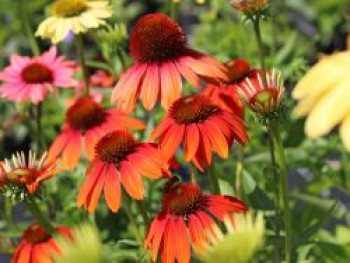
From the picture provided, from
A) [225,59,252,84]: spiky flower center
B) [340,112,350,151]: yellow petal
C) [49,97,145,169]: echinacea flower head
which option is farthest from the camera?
[49,97,145,169]: echinacea flower head

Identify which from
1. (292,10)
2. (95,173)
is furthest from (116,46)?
(292,10)

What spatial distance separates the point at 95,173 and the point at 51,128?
2.39 feet

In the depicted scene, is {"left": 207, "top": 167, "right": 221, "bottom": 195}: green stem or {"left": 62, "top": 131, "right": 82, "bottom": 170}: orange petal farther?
{"left": 62, "top": 131, "right": 82, "bottom": 170}: orange petal

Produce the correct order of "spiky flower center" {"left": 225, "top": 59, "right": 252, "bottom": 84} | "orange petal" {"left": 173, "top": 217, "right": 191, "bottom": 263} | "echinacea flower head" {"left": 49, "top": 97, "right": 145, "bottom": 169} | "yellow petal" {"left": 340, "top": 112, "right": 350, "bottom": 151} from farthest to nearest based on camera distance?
"echinacea flower head" {"left": 49, "top": 97, "right": 145, "bottom": 169}, "spiky flower center" {"left": 225, "top": 59, "right": 252, "bottom": 84}, "orange petal" {"left": 173, "top": 217, "right": 191, "bottom": 263}, "yellow petal" {"left": 340, "top": 112, "right": 350, "bottom": 151}

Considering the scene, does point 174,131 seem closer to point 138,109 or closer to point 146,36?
point 146,36

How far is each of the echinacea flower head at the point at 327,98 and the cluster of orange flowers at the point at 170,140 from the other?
0.16m

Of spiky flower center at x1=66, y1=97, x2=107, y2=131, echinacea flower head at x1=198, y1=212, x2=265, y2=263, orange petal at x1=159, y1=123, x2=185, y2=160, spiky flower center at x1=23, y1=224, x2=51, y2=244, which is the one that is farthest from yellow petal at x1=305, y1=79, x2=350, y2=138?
spiky flower center at x1=66, y1=97, x2=107, y2=131

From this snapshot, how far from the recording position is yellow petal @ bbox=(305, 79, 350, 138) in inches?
20.6

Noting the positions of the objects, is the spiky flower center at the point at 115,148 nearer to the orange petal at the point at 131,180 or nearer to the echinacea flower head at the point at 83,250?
the orange petal at the point at 131,180

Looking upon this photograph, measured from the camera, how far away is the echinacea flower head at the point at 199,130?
78 centimetres

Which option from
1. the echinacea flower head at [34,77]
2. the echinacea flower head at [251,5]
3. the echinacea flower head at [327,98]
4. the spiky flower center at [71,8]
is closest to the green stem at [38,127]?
the echinacea flower head at [34,77]

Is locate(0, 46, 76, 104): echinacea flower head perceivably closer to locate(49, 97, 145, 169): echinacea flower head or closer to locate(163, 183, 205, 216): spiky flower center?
locate(49, 97, 145, 169): echinacea flower head

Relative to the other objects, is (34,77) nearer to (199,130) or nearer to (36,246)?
(36,246)

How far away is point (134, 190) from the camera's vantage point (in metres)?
0.78
